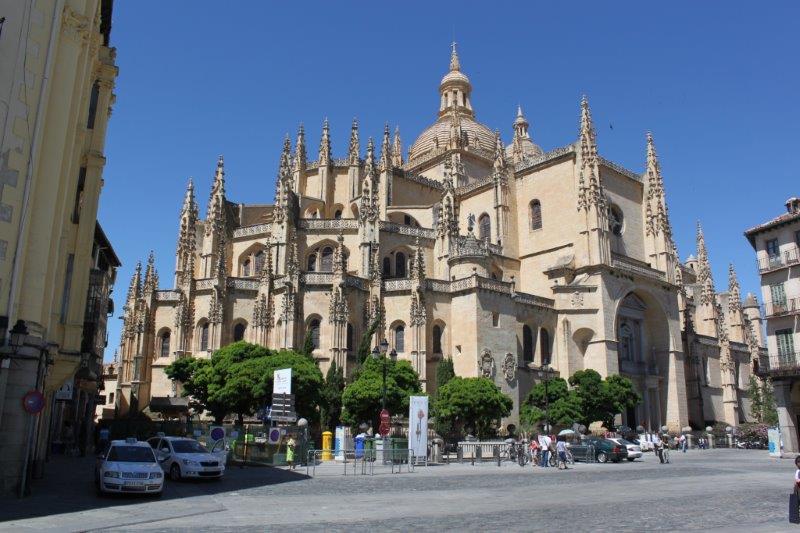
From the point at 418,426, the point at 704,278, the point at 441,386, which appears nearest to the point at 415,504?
the point at 418,426

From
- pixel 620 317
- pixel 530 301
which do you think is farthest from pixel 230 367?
pixel 620 317

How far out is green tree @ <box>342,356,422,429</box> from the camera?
36.3 m

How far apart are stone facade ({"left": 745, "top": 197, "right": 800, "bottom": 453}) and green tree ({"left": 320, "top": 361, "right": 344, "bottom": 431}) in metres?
24.2

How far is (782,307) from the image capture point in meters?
39.5

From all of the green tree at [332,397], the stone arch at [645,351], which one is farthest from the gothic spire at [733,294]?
the green tree at [332,397]

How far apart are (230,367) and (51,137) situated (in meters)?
23.5

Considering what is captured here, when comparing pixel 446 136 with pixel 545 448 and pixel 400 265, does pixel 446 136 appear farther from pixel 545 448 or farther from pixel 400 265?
pixel 545 448

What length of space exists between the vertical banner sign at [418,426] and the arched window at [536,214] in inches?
1166

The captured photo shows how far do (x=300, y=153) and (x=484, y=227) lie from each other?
55.4ft

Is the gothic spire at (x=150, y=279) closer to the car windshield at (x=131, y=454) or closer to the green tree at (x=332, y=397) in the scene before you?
the green tree at (x=332, y=397)

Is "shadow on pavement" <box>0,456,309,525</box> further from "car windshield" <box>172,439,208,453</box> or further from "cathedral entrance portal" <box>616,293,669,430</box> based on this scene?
"cathedral entrance portal" <box>616,293,669,430</box>

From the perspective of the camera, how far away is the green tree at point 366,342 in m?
42.4

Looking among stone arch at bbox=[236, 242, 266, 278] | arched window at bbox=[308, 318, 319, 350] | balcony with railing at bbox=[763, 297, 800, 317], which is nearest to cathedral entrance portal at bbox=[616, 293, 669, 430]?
balcony with railing at bbox=[763, 297, 800, 317]

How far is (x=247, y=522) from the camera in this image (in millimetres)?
12047
